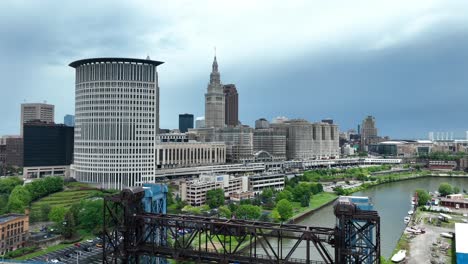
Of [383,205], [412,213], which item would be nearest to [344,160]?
[383,205]

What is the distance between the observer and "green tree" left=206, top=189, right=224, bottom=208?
50.5 meters

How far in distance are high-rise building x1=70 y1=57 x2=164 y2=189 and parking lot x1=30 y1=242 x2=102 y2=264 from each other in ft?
118

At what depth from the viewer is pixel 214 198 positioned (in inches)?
1989

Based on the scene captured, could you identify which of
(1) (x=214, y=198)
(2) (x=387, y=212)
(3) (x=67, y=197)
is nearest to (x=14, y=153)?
(3) (x=67, y=197)

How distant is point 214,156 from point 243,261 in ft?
295

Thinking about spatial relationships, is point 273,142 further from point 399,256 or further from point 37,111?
point 399,256

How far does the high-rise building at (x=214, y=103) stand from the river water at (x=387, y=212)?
74.4 m

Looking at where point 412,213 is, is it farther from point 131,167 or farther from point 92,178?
point 92,178

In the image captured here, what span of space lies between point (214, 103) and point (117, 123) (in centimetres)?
7913

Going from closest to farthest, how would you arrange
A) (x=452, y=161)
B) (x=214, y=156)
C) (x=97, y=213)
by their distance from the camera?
(x=97, y=213) → (x=214, y=156) → (x=452, y=161)

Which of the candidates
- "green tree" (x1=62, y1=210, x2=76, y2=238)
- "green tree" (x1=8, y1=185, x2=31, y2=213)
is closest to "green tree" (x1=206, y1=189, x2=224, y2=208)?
"green tree" (x1=62, y1=210, x2=76, y2=238)

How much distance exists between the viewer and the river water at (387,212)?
3723 centimetres

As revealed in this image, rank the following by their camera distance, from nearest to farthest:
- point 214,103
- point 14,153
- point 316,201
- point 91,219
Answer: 1. point 91,219
2. point 316,201
3. point 14,153
4. point 214,103

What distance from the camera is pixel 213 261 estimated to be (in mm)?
17781
